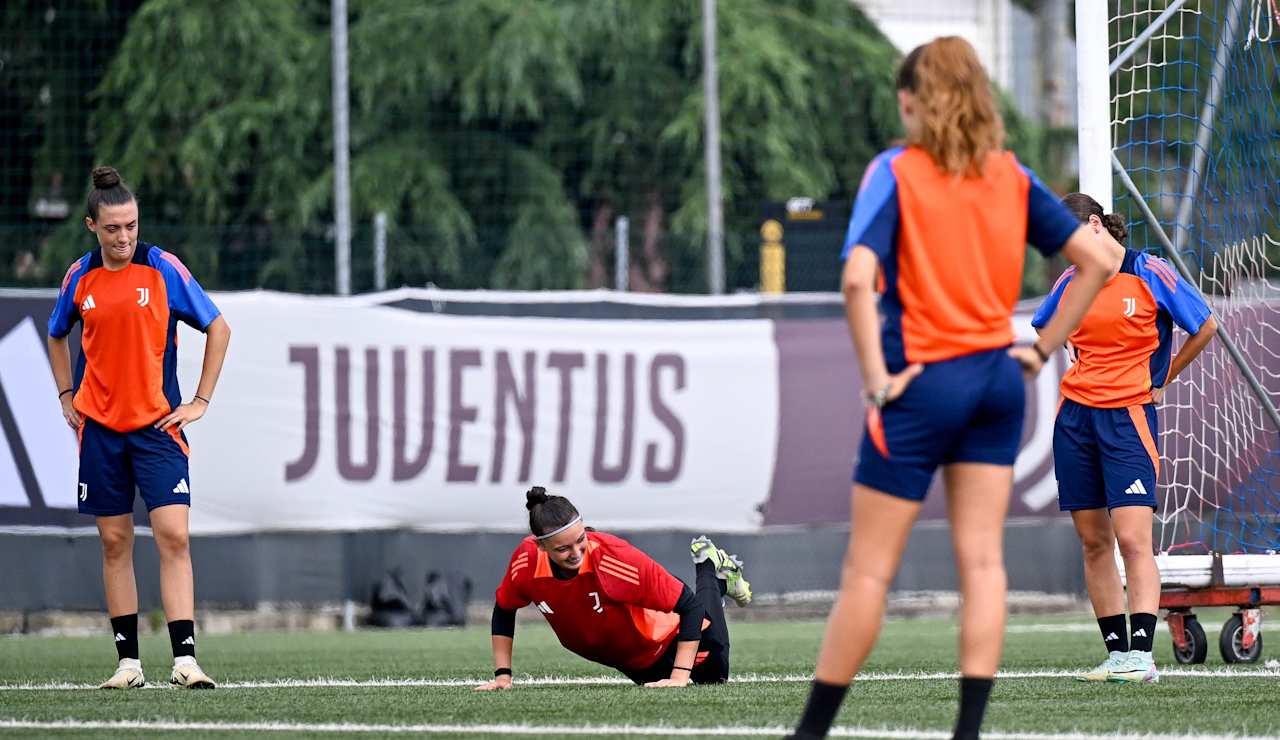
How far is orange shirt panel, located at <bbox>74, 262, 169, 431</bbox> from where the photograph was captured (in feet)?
24.6

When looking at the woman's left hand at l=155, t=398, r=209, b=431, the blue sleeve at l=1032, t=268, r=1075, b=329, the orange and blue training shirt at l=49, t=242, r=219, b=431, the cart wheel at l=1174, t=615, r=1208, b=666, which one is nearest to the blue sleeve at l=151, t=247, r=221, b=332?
the orange and blue training shirt at l=49, t=242, r=219, b=431

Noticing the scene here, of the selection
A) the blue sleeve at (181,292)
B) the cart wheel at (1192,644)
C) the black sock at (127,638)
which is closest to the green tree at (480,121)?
the cart wheel at (1192,644)

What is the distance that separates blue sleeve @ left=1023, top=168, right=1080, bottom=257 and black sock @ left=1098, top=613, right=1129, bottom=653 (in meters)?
3.16

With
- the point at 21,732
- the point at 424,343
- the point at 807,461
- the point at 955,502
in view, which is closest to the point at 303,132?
the point at 424,343

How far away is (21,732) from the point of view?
568cm

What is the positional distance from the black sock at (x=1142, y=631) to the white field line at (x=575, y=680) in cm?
31

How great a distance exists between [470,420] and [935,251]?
28.9 feet

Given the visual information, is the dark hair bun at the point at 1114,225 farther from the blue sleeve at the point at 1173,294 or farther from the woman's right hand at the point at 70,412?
the woman's right hand at the point at 70,412

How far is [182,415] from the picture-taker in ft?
24.8

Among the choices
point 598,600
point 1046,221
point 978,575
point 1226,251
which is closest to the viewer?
point 978,575

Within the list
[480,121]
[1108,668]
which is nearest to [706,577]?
[1108,668]

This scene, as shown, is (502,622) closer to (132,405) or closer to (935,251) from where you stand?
(132,405)

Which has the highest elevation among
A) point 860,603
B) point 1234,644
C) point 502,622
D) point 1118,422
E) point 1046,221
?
point 1046,221

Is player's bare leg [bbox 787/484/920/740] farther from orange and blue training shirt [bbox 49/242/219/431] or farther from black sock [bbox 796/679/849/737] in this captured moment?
orange and blue training shirt [bbox 49/242/219/431]
